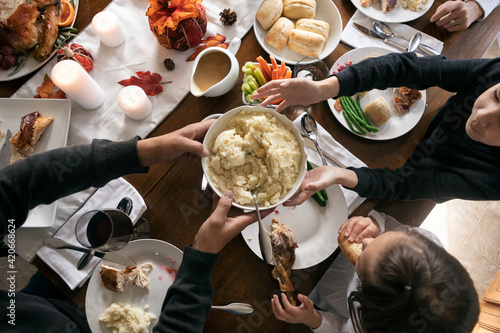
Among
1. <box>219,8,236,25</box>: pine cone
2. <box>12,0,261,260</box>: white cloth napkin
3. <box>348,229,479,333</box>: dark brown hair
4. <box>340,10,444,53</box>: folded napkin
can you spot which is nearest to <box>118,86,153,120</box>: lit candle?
<box>12,0,261,260</box>: white cloth napkin

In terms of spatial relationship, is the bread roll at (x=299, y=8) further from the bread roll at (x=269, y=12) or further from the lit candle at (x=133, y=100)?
the lit candle at (x=133, y=100)

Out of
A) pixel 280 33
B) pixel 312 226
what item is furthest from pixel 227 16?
pixel 312 226

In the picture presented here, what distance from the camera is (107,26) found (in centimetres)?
142

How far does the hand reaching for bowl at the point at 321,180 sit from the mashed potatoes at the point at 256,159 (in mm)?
114

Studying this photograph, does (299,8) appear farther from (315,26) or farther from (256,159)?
(256,159)

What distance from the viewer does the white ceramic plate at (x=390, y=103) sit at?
145cm

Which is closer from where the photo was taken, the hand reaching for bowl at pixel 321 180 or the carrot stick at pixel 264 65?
the hand reaching for bowl at pixel 321 180

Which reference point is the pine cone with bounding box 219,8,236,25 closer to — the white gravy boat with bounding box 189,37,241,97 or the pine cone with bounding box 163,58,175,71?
the white gravy boat with bounding box 189,37,241,97

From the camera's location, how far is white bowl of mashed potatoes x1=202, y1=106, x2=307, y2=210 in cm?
111

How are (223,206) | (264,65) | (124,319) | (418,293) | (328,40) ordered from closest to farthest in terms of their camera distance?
(418,293) < (223,206) < (124,319) < (264,65) < (328,40)

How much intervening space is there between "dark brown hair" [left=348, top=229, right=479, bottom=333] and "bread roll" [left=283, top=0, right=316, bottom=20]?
42.5 inches

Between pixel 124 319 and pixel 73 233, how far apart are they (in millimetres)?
407

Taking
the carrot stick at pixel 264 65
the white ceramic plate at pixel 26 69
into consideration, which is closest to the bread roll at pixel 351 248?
the carrot stick at pixel 264 65

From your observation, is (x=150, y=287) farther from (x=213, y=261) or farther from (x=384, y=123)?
(x=384, y=123)
